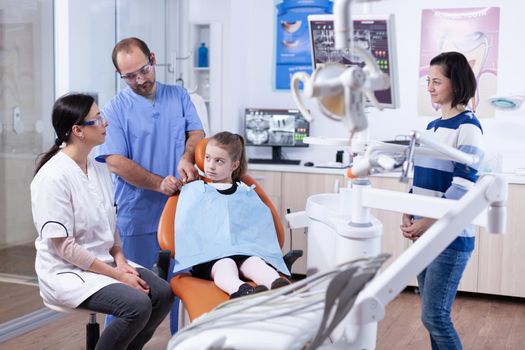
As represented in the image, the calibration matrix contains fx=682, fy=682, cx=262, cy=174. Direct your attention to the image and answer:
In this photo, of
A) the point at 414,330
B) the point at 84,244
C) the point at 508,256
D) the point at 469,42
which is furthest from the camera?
the point at 469,42

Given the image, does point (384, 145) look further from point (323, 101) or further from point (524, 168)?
point (524, 168)

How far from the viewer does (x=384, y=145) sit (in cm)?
166

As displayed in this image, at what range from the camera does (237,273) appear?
2.36 meters

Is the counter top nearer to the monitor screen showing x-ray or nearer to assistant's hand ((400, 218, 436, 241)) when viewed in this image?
the monitor screen showing x-ray

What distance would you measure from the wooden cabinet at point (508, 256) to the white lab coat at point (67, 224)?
2.29 m

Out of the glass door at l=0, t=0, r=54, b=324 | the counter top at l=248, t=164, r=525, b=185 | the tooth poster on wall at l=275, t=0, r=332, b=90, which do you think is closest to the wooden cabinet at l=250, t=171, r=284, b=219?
the counter top at l=248, t=164, r=525, b=185

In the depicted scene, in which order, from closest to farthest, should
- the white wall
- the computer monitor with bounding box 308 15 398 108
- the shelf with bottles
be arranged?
the computer monitor with bounding box 308 15 398 108, the white wall, the shelf with bottles

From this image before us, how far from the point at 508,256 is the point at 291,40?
6.33 ft

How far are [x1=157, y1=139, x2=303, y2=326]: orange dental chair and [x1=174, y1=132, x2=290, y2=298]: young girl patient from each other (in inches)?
1.0

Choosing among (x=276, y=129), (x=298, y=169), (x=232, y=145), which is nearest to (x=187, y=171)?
(x=232, y=145)

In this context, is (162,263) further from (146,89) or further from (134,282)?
(146,89)

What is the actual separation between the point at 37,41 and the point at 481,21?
2.53 metres

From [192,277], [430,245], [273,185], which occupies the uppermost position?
[430,245]

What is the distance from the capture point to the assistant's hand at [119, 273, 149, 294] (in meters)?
2.24
